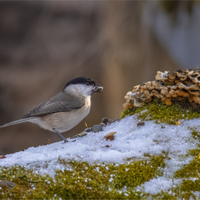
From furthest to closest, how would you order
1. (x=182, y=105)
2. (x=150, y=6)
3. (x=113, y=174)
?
1. (x=150, y=6)
2. (x=182, y=105)
3. (x=113, y=174)

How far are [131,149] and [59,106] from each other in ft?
3.39

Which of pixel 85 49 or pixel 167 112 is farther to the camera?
pixel 85 49

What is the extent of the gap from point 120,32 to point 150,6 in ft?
2.77

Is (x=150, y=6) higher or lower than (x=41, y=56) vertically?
higher

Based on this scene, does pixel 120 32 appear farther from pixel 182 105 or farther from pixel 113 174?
pixel 113 174

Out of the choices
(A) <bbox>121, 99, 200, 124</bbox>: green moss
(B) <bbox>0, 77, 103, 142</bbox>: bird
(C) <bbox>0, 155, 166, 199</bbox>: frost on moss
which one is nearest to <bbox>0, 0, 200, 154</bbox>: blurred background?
(B) <bbox>0, 77, 103, 142</bbox>: bird

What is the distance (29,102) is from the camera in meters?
4.25

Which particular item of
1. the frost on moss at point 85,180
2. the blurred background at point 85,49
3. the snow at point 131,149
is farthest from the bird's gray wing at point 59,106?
the blurred background at point 85,49

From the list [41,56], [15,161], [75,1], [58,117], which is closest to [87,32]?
[75,1]

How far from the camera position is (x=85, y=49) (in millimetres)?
4480

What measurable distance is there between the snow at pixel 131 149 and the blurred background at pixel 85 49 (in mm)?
2504

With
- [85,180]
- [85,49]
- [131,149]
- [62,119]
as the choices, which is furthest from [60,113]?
[85,49]

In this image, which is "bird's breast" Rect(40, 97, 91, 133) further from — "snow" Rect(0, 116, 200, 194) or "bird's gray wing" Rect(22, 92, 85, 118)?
"snow" Rect(0, 116, 200, 194)

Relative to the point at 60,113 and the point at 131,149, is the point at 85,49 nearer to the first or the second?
the point at 60,113
